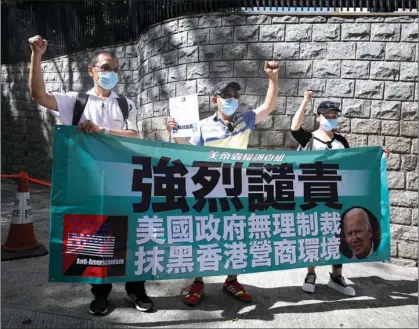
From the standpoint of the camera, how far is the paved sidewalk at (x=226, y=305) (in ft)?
10.0

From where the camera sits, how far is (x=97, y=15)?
817 cm

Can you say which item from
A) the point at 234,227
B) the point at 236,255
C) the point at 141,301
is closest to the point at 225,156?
the point at 234,227

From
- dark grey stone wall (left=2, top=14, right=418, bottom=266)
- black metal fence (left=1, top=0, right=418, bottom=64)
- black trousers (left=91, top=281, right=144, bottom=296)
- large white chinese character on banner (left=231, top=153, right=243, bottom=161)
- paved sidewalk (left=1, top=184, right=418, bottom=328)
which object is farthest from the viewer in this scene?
black metal fence (left=1, top=0, right=418, bottom=64)

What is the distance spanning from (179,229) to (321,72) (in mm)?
3091

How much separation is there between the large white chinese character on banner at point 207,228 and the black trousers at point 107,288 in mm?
641

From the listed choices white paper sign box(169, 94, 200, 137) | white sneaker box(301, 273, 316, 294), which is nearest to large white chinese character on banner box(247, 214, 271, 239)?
white sneaker box(301, 273, 316, 294)

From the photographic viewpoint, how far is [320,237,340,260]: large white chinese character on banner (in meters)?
3.53

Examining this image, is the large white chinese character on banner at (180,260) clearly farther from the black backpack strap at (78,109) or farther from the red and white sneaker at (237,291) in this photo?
the black backpack strap at (78,109)

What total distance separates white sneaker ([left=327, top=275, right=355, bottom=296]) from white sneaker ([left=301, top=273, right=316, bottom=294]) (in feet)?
0.71

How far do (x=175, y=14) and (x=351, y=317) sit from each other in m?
4.69

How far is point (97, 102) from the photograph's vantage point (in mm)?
3227

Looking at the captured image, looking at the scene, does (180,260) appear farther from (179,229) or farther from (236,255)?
(236,255)

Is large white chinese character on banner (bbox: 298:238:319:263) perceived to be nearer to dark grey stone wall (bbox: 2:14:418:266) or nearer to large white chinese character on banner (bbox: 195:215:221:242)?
large white chinese character on banner (bbox: 195:215:221:242)

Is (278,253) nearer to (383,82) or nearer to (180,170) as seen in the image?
(180,170)
